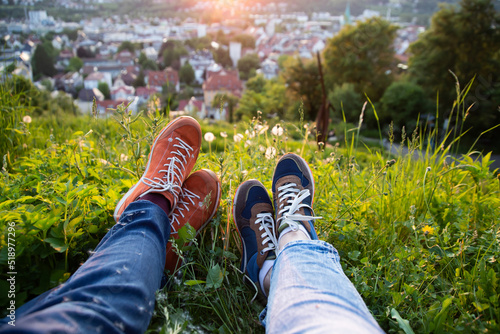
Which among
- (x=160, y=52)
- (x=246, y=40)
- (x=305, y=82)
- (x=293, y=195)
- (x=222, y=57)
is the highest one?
(x=246, y=40)

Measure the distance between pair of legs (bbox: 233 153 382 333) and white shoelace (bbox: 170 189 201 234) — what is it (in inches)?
8.1

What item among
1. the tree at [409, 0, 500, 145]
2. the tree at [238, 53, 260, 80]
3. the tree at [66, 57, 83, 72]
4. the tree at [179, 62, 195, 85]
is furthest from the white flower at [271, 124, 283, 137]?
the tree at [238, 53, 260, 80]

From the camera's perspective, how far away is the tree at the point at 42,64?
11.6 metres

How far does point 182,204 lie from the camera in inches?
54.3

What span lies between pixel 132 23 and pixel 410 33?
28.7 m

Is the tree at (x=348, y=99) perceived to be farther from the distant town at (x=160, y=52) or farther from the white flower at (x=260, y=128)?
the white flower at (x=260, y=128)

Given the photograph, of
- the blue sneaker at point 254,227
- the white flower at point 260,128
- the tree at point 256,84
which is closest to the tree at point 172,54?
the tree at point 256,84

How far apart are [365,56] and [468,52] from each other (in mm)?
5495

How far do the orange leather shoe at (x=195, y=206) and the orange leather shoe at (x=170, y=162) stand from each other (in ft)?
0.15

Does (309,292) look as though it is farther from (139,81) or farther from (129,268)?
(139,81)

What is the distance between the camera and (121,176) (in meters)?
1.59

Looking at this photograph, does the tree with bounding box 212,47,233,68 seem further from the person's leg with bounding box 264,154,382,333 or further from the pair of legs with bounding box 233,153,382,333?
the person's leg with bounding box 264,154,382,333

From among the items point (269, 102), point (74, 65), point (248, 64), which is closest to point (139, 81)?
point (74, 65)

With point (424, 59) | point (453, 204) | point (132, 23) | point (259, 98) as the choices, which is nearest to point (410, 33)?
point (424, 59)
